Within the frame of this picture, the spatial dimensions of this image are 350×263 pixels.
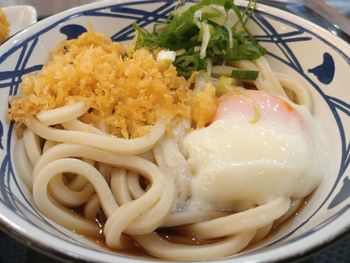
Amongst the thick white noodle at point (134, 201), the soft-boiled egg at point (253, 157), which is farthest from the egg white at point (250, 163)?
the thick white noodle at point (134, 201)

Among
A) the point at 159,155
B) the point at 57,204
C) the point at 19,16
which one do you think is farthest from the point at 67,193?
the point at 19,16

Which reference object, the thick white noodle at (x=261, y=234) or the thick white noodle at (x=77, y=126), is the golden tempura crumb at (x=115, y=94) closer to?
the thick white noodle at (x=77, y=126)

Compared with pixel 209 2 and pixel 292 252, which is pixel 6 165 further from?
pixel 209 2

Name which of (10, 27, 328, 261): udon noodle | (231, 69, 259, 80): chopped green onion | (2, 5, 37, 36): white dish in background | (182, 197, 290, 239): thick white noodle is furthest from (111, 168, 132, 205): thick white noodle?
(2, 5, 37, 36): white dish in background

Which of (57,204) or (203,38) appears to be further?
(203,38)

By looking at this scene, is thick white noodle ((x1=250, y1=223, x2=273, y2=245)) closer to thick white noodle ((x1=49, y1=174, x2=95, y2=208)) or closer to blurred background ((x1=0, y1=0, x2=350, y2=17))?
thick white noodle ((x1=49, y1=174, x2=95, y2=208))

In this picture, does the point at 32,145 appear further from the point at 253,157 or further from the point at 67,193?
the point at 253,157

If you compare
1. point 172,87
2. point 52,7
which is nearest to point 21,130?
point 172,87
